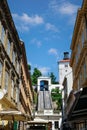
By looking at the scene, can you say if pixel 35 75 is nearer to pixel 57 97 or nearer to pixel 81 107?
pixel 57 97

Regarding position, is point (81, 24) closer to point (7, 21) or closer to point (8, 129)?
point (7, 21)

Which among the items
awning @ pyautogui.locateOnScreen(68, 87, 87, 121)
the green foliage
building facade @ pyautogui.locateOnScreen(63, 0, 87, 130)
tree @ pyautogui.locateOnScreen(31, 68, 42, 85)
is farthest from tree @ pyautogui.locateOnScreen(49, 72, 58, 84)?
awning @ pyautogui.locateOnScreen(68, 87, 87, 121)

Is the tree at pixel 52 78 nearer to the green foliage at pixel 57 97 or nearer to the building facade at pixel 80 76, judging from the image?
the green foliage at pixel 57 97

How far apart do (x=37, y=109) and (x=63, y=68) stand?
3257cm

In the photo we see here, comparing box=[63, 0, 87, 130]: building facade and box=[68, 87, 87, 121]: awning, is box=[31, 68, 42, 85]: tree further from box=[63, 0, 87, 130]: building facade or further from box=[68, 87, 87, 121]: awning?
box=[68, 87, 87, 121]: awning

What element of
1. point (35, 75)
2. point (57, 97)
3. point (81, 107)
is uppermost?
point (35, 75)

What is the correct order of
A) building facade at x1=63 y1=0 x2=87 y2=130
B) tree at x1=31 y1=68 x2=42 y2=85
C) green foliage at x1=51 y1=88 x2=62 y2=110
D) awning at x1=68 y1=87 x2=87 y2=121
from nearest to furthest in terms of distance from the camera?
awning at x1=68 y1=87 x2=87 y2=121 < building facade at x1=63 y1=0 x2=87 y2=130 < green foliage at x1=51 y1=88 x2=62 y2=110 < tree at x1=31 y1=68 x2=42 y2=85

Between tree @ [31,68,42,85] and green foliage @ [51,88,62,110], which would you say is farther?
tree @ [31,68,42,85]

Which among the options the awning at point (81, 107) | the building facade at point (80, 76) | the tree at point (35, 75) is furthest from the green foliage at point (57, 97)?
the awning at point (81, 107)

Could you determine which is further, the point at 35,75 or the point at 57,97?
the point at 35,75

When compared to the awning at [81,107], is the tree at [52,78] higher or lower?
higher

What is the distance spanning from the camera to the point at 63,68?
10462 centimetres

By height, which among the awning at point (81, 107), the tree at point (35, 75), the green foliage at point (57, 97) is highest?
the tree at point (35, 75)

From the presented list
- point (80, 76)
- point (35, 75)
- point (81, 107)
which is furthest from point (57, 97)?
point (81, 107)
